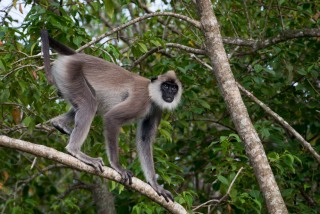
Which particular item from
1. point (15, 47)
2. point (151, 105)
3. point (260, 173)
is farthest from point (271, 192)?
point (15, 47)

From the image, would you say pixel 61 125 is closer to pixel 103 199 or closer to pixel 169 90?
pixel 169 90

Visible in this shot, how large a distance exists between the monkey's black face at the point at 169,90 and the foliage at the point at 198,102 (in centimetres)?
17

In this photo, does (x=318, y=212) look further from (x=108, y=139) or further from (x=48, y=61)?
(x=48, y=61)

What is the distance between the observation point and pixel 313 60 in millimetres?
5996

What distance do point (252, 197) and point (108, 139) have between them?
129 centimetres

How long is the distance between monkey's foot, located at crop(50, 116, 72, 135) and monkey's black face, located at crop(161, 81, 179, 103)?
90 centimetres

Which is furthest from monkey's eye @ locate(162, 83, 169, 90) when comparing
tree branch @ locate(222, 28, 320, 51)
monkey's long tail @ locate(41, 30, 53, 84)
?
monkey's long tail @ locate(41, 30, 53, 84)

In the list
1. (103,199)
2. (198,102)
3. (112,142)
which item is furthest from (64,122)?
(103,199)

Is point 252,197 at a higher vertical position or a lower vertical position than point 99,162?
lower

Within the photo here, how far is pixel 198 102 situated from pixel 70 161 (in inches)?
95.4

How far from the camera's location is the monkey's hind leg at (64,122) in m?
5.23

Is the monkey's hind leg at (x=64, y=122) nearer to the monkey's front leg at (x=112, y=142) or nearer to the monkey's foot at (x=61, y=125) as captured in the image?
the monkey's foot at (x=61, y=125)

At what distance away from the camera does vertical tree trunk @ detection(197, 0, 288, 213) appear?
13.7ft

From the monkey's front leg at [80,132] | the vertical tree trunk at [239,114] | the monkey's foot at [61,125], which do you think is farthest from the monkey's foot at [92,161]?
the vertical tree trunk at [239,114]
